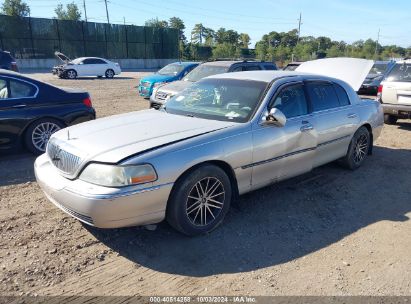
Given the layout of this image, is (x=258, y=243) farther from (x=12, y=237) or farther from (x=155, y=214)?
(x=12, y=237)

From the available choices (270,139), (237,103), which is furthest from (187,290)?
(237,103)

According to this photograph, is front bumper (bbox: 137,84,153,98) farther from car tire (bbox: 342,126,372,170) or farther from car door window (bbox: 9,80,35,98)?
car tire (bbox: 342,126,372,170)

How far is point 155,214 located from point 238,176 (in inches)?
41.5

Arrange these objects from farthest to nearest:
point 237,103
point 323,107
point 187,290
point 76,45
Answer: point 76,45 → point 323,107 → point 237,103 → point 187,290

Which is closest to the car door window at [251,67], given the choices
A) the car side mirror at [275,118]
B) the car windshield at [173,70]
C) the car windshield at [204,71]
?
the car windshield at [204,71]

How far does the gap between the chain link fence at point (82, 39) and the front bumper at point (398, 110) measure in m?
37.3

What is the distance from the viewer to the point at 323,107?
503cm

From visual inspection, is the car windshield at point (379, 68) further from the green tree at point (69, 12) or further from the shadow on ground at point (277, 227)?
the green tree at point (69, 12)

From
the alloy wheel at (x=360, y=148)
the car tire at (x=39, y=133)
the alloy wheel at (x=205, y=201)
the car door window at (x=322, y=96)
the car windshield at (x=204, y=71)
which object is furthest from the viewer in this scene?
the car windshield at (x=204, y=71)

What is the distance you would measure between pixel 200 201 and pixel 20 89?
424 centimetres

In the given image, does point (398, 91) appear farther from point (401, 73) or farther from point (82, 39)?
point (82, 39)

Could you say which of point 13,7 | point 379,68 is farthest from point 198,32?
point 379,68

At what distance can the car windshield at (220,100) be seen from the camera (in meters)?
4.20

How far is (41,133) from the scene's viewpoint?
20.5 ft
